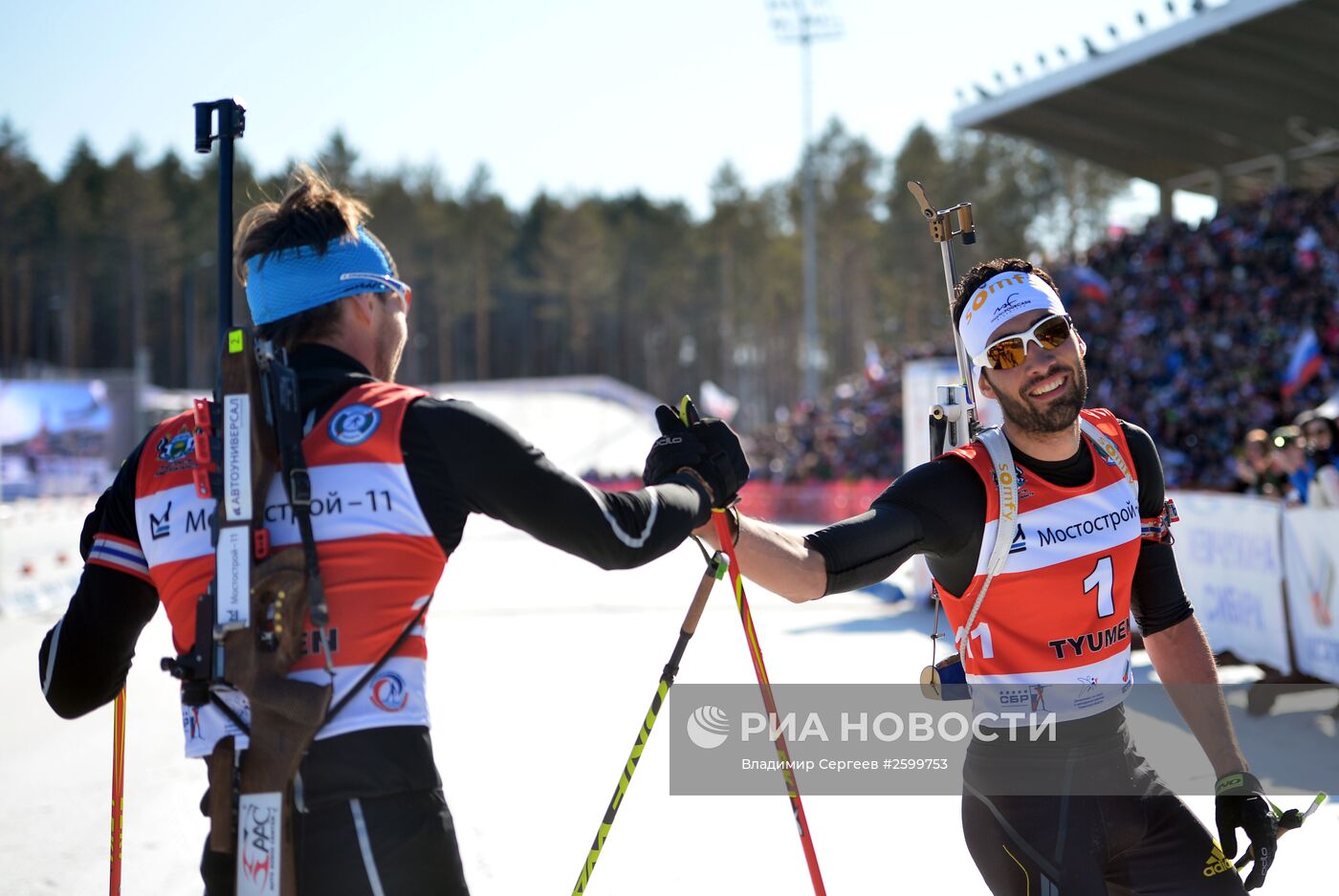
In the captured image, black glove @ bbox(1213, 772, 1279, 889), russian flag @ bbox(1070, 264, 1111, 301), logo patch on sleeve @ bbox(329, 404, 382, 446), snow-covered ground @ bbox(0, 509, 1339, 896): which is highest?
russian flag @ bbox(1070, 264, 1111, 301)

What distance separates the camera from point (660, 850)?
5.70 m

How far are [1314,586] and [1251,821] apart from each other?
592cm

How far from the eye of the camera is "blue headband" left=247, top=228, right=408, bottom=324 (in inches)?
92.1

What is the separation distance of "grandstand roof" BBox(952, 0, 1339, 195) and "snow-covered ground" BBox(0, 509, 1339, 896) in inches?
701

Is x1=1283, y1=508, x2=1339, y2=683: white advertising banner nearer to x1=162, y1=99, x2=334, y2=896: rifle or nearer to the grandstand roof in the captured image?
x1=162, y1=99, x2=334, y2=896: rifle

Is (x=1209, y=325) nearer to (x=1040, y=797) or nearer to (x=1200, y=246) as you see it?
(x=1200, y=246)

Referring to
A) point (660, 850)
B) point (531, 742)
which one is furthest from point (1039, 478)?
point (531, 742)

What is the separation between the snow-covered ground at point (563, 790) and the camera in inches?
213

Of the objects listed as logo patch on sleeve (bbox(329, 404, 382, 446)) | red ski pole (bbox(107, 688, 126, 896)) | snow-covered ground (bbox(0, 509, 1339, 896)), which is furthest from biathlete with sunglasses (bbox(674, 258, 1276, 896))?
snow-covered ground (bbox(0, 509, 1339, 896))

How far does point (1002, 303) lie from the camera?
3.14m

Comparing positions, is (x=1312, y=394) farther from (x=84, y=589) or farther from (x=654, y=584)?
(x=84, y=589)

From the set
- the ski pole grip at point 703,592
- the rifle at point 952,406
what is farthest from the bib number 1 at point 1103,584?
the ski pole grip at point 703,592

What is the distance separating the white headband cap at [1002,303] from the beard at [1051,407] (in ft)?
0.53

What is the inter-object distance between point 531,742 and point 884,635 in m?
4.92
